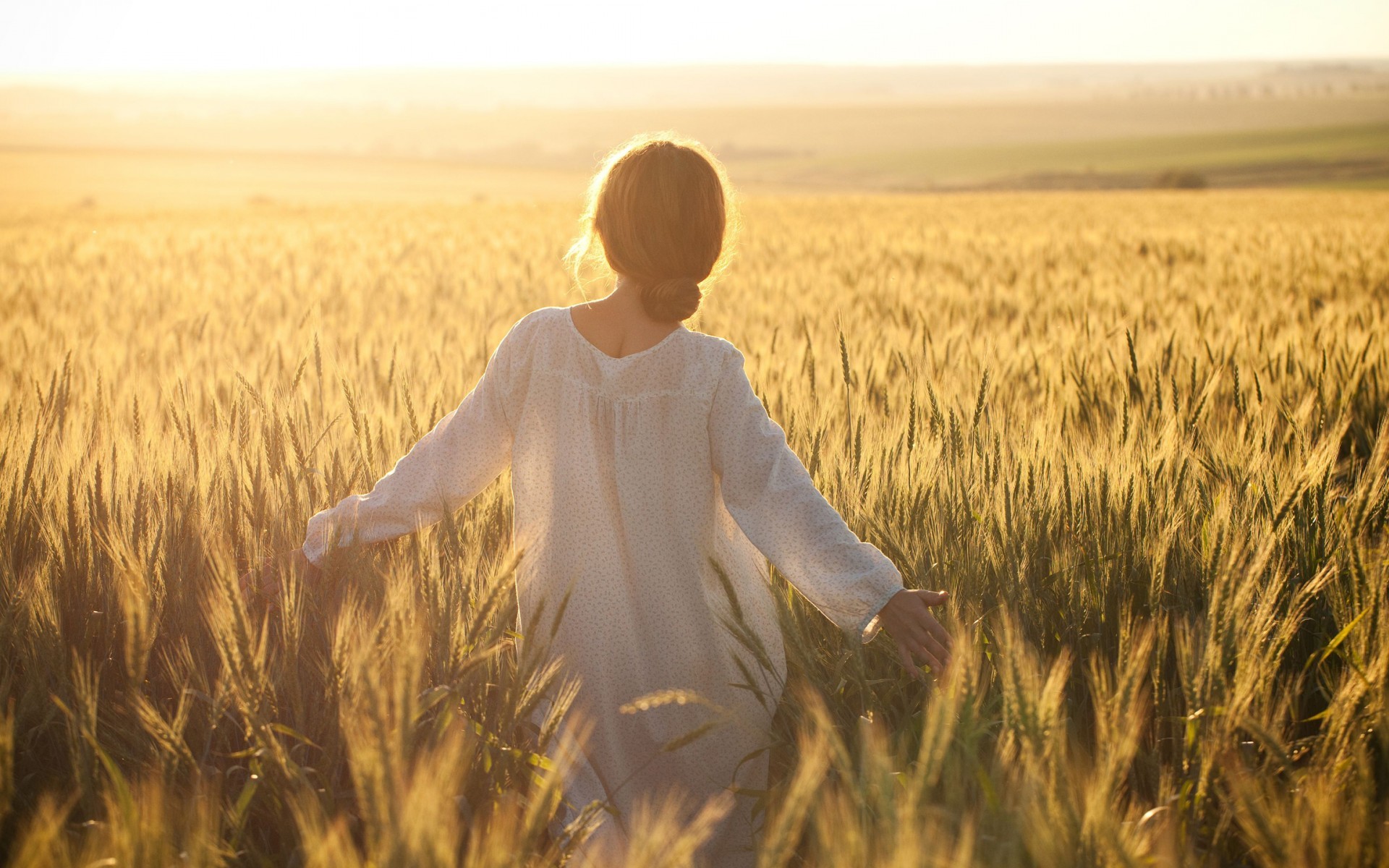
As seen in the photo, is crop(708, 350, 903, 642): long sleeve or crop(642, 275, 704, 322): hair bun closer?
crop(708, 350, 903, 642): long sleeve

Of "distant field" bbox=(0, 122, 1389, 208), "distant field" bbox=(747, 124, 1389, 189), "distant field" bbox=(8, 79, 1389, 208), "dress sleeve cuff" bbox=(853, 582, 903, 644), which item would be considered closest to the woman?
"dress sleeve cuff" bbox=(853, 582, 903, 644)

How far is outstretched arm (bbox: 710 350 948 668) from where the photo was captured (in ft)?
4.42

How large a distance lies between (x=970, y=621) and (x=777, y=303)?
11.0 ft

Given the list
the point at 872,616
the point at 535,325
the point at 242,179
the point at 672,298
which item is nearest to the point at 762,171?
the point at 242,179

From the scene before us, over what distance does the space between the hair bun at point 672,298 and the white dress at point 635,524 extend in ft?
0.13

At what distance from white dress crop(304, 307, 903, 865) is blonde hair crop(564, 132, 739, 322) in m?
0.08

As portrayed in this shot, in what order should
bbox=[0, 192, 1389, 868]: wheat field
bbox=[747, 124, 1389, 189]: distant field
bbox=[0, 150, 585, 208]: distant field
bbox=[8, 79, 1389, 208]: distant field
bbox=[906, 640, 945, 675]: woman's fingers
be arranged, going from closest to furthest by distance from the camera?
bbox=[0, 192, 1389, 868]: wheat field, bbox=[906, 640, 945, 675]: woman's fingers, bbox=[0, 150, 585, 208]: distant field, bbox=[8, 79, 1389, 208]: distant field, bbox=[747, 124, 1389, 189]: distant field

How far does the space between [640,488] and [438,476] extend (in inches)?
12.7

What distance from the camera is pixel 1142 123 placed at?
78.4m

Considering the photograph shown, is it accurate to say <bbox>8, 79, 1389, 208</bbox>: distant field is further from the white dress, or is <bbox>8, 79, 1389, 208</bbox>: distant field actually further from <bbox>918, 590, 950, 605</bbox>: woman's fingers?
<bbox>918, 590, 950, 605</bbox>: woman's fingers

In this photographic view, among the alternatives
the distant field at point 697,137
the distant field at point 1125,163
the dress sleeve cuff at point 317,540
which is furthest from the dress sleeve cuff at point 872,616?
the distant field at point 1125,163

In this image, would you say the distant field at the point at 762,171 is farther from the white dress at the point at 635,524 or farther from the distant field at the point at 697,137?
the white dress at the point at 635,524

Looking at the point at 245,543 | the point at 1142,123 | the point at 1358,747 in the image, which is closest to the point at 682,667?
the point at 245,543

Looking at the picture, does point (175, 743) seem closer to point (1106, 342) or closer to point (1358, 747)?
point (1358, 747)
